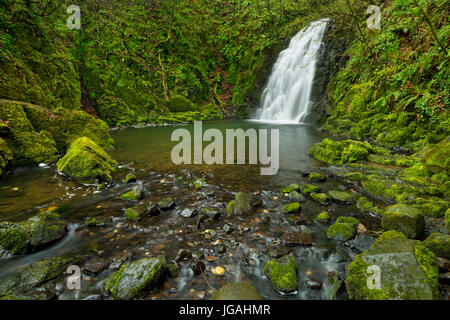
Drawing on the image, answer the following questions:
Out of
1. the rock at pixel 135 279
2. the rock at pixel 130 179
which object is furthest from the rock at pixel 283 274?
the rock at pixel 130 179

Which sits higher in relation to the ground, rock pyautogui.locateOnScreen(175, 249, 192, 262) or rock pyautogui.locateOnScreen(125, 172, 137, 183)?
rock pyautogui.locateOnScreen(125, 172, 137, 183)

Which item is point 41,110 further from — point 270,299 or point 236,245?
point 270,299

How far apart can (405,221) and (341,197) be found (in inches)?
45.0

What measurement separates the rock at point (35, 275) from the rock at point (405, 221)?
4.34m

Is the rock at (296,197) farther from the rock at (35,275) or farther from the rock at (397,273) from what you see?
the rock at (35,275)

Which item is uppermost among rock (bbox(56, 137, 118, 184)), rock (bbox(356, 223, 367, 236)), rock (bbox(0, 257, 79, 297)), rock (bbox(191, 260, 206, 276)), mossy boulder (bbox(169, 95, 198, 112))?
mossy boulder (bbox(169, 95, 198, 112))

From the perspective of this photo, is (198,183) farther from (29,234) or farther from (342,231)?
(342,231)

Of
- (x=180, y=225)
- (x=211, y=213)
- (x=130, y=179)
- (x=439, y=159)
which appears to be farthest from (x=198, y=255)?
(x=439, y=159)

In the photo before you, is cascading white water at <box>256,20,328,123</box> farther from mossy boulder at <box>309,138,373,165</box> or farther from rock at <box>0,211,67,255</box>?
rock at <box>0,211,67,255</box>

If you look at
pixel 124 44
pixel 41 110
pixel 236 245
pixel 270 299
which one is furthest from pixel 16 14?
pixel 270 299

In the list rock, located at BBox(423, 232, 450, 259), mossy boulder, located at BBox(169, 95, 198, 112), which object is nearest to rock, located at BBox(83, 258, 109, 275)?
rock, located at BBox(423, 232, 450, 259)

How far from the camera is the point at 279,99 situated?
1719 centimetres

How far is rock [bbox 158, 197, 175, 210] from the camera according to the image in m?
3.75

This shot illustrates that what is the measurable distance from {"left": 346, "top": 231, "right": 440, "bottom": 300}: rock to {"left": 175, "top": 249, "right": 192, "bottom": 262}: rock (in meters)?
→ 1.81
